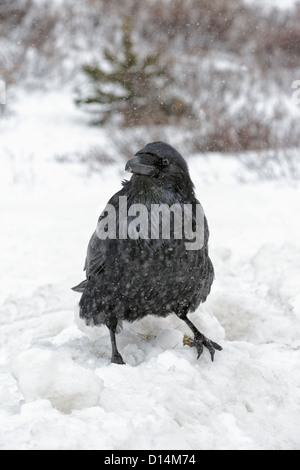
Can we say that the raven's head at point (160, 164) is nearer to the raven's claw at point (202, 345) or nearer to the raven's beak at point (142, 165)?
the raven's beak at point (142, 165)

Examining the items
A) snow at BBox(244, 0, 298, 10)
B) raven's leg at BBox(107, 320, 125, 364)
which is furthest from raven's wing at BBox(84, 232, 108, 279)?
snow at BBox(244, 0, 298, 10)

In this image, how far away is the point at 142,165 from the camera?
98.3 inches

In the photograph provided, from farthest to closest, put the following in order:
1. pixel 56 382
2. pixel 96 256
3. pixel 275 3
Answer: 1. pixel 275 3
2. pixel 96 256
3. pixel 56 382

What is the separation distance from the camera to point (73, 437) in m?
1.91

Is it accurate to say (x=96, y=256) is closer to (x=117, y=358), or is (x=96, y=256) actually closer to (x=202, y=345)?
(x=117, y=358)

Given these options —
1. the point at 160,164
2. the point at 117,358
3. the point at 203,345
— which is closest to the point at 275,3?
the point at 160,164

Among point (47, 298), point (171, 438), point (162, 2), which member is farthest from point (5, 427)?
point (162, 2)

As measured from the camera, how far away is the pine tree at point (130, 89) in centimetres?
1130

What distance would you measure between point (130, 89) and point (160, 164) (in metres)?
9.34

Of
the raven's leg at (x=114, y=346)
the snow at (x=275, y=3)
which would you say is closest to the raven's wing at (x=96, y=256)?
the raven's leg at (x=114, y=346)

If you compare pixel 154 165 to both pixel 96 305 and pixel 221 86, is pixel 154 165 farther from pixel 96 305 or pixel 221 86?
pixel 221 86

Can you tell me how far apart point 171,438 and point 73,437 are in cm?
31

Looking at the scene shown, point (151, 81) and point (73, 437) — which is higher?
point (151, 81)

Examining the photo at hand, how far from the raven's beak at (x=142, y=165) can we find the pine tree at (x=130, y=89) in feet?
28.7
